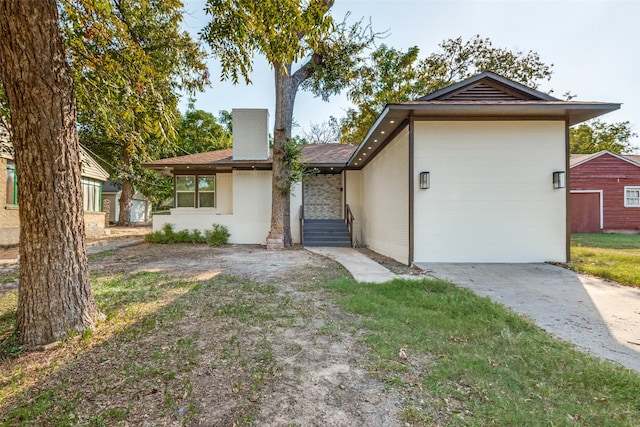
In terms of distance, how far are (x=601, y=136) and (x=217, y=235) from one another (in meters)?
35.8

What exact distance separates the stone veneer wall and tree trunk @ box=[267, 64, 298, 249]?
2.71 meters

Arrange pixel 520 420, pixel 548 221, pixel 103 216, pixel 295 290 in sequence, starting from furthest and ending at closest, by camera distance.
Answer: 1. pixel 103 216
2. pixel 548 221
3. pixel 295 290
4. pixel 520 420

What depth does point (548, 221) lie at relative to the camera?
6.91 metres

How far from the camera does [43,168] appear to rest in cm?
269

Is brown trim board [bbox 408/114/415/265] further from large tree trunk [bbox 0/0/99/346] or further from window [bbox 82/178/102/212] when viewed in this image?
window [bbox 82/178/102/212]

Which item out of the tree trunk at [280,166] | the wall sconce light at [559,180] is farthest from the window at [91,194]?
the wall sconce light at [559,180]

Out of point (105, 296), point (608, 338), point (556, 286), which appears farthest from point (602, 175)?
point (105, 296)

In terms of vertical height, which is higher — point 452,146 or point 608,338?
point 452,146

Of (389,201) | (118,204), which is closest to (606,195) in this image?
(389,201)

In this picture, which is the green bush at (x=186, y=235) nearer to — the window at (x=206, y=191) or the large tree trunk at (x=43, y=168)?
the window at (x=206, y=191)

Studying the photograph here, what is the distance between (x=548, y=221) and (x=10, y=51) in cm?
928


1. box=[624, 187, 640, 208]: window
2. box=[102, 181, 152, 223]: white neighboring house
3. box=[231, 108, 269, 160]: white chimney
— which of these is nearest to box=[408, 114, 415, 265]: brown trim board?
box=[231, 108, 269, 160]: white chimney

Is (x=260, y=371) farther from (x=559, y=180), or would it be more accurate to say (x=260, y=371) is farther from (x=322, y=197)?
(x=322, y=197)

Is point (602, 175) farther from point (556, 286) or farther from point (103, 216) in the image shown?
point (103, 216)
